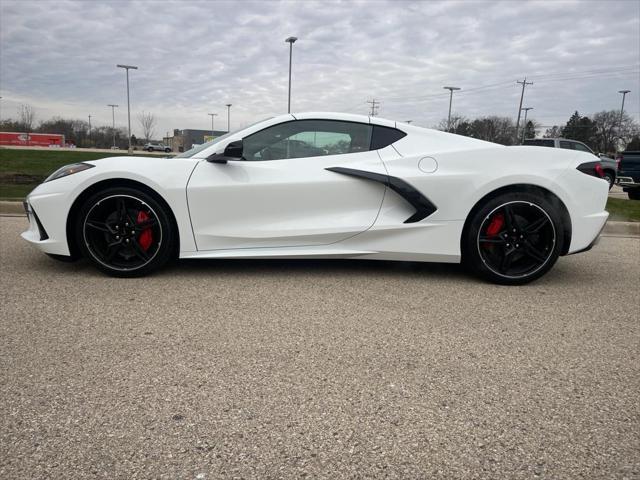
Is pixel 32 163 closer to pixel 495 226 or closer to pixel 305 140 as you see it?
pixel 305 140

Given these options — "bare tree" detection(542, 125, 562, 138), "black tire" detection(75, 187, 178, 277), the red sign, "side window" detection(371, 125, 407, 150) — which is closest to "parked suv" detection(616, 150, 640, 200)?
"side window" detection(371, 125, 407, 150)

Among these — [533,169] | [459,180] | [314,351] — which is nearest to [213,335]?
[314,351]

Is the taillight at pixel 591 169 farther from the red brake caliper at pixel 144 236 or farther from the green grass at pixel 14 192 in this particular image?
the green grass at pixel 14 192

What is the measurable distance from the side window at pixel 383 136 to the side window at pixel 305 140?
4 centimetres

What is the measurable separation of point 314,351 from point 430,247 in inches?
67.8

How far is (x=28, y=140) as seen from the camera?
78312mm

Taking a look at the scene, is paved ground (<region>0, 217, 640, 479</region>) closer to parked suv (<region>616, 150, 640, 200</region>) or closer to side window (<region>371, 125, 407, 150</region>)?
side window (<region>371, 125, 407, 150</region>)

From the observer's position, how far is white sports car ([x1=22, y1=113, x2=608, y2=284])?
370 cm

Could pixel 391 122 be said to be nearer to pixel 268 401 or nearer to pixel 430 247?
pixel 430 247

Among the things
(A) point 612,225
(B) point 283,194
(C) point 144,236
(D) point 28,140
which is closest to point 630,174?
(A) point 612,225

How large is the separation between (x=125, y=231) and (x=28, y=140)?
8927 cm

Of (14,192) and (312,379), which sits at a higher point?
(14,192)

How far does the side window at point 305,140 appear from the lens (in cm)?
384

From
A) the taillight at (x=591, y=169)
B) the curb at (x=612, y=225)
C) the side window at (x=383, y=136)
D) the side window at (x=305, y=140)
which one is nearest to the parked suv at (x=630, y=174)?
the curb at (x=612, y=225)
